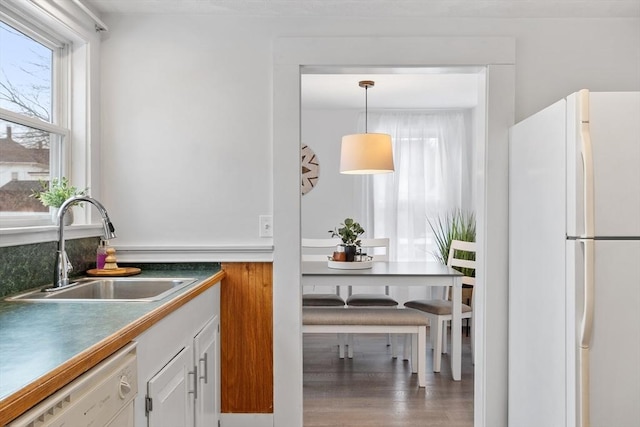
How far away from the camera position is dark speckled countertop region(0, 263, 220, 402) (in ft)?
3.43

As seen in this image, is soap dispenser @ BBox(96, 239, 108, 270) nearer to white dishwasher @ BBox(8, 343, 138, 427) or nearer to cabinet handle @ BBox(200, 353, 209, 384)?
cabinet handle @ BBox(200, 353, 209, 384)

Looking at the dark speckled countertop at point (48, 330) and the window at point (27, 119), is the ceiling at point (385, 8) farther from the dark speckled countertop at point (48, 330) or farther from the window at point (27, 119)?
the dark speckled countertop at point (48, 330)

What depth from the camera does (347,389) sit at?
3.56 m

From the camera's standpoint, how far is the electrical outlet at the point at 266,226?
2.72 metres

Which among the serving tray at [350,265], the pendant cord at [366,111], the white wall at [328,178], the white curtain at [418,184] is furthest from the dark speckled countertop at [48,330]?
the white curtain at [418,184]

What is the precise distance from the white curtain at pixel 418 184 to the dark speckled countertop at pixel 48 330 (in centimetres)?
402

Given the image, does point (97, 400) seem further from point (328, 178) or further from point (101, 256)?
point (328, 178)

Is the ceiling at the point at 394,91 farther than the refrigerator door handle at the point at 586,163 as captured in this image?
Yes

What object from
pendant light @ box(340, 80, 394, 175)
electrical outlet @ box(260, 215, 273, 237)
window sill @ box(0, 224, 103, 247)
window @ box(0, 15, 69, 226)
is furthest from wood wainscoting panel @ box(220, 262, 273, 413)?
pendant light @ box(340, 80, 394, 175)

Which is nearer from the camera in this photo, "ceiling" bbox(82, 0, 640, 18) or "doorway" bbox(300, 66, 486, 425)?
"ceiling" bbox(82, 0, 640, 18)

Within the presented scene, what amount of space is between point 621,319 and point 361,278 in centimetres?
194

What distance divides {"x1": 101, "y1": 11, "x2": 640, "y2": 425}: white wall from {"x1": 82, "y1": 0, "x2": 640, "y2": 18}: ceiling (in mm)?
49

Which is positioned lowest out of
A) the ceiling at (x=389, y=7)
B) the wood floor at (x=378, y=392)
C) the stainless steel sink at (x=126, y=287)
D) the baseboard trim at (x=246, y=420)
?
the wood floor at (x=378, y=392)

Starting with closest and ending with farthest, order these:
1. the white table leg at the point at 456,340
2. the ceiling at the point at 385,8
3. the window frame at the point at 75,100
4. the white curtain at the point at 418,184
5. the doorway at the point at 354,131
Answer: the window frame at the point at 75,100 → the ceiling at the point at 385,8 → the doorway at the point at 354,131 → the white table leg at the point at 456,340 → the white curtain at the point at 418,184
